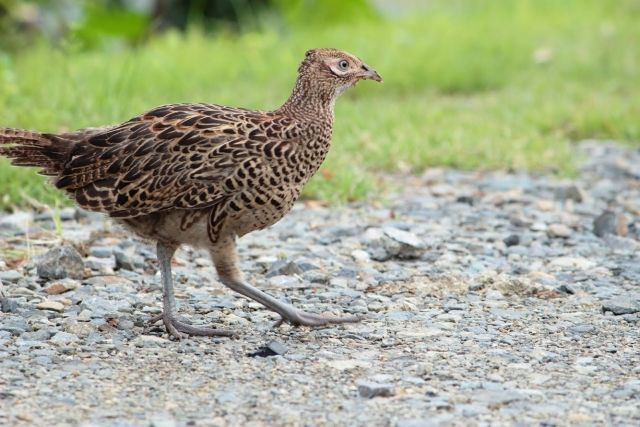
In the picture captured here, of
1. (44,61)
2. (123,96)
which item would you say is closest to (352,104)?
(123,96)

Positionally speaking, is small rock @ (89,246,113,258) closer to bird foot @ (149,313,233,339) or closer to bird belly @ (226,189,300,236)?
bird foot @ (149,313,233,339)

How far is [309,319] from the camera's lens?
547cm

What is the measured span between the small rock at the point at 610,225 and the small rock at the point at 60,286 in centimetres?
314

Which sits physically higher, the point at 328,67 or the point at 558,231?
the point at 328,67

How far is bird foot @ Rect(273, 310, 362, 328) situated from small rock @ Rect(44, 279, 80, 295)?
1.10 metres

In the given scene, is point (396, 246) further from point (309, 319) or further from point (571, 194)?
point (571, 194)

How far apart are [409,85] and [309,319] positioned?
6.03 m

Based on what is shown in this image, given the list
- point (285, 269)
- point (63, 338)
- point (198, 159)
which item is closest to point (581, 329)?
point (285, 269)

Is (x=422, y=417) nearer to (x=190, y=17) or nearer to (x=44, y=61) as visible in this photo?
(x=44, y=61)

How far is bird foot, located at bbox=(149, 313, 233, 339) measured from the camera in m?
5.34

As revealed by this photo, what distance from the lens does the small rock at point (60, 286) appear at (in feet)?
19.4

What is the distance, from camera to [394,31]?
1270cm

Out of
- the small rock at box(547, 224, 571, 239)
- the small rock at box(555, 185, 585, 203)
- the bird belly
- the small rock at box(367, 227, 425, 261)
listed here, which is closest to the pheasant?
the bird belly

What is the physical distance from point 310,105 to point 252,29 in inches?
310
